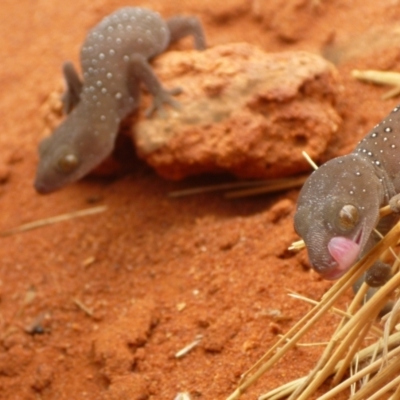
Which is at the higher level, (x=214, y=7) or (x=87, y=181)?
(x=214, y=7)

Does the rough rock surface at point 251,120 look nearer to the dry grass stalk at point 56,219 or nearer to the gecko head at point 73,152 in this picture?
the gecko head at point 73,152

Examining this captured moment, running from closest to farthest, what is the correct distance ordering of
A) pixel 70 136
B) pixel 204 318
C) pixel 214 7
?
pixel 204 318
pixel 70 136
pixel 214 7

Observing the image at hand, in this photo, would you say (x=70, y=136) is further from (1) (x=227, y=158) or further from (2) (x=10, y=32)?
(2) (x=10, y=32)

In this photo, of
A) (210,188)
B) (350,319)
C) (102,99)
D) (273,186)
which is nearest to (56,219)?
(102,99)

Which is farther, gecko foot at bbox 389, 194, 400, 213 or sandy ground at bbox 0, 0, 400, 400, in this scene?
sandy ground at bbox 0, 0, 400, 400

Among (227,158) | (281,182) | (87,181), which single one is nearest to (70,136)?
(87,181)

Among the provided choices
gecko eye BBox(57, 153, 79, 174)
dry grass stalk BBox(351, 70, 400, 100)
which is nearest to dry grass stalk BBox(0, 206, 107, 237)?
gecko eye BBox(57, 153, 79, 174)

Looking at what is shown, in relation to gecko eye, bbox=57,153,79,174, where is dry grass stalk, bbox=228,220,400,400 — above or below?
above

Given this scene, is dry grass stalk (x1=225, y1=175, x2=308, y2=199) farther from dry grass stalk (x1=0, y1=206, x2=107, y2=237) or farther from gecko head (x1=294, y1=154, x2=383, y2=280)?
gecko head (x1=294, y1=154, x2=383, y2=280)
